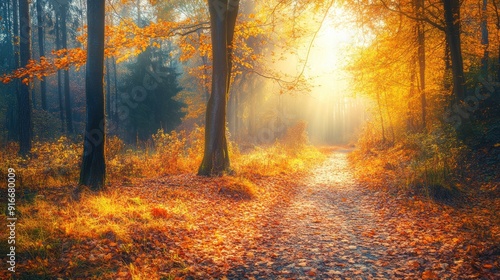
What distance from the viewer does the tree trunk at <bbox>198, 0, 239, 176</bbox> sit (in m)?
10.9

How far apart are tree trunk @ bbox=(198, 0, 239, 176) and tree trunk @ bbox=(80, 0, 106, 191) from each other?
382 centimetres

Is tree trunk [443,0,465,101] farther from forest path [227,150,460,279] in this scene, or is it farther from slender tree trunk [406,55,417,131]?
forest path [227,150,460,279]

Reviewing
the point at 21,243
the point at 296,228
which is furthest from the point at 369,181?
the point at 21,243

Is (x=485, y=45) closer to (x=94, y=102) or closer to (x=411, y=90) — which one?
(x=411, y=90)

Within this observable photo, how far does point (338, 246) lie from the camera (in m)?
5.74

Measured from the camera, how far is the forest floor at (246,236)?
442 centimetres

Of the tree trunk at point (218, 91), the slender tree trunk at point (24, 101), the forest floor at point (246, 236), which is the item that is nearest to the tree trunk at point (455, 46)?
the forest floor at point (246, 236)

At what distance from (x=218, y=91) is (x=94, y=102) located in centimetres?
453

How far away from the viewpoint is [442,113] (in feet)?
41.3

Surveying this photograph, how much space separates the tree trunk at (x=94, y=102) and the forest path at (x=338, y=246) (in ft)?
15.4

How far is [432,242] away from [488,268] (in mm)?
1232

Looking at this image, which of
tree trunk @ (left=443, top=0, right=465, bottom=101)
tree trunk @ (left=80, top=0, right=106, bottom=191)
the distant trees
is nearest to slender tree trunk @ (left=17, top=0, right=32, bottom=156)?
tree trunk @ (left=80, top=0, right=106, bottom=191)

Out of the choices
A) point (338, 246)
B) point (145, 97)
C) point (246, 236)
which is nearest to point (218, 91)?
point (246, 236)

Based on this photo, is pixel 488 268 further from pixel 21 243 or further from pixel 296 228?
pixel 21 243
